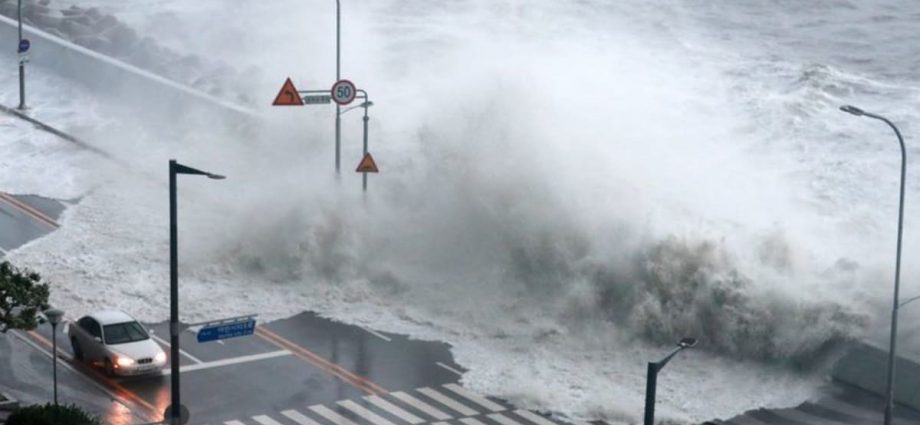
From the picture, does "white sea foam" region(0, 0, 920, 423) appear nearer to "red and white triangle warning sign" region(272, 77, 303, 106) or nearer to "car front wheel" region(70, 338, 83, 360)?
"car front wheel" region(70, 338, 83, 360)

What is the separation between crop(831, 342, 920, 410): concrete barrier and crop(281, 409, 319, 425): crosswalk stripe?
11.7 m

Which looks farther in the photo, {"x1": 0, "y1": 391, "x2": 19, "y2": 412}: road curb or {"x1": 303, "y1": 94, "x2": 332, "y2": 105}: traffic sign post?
{"x1": 303, "y1": 94, "x2": 332, "y2": 105}: traffic sign post

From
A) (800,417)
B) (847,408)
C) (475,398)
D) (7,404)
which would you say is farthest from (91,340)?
(847,408)

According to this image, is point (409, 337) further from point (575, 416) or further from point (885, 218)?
point (885, 218)

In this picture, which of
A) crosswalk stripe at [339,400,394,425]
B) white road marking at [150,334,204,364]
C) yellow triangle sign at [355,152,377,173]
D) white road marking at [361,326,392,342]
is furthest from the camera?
yellow triangle sign at [355,152,377,173]

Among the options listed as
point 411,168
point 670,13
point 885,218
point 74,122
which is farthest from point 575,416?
point 670,13

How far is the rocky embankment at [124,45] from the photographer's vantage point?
214ft

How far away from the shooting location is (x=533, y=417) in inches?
1162

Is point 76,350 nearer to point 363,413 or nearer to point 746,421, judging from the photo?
point 363,413

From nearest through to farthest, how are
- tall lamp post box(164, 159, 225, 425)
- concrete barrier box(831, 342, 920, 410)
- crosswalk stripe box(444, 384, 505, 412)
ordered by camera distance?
tall lamp post box(164, 159, 225, 425) → crosswalk stripe box(444, 384, 505, 412) → concrete barrier box(831, 342, 920, 410)

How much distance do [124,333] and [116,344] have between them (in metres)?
0.45

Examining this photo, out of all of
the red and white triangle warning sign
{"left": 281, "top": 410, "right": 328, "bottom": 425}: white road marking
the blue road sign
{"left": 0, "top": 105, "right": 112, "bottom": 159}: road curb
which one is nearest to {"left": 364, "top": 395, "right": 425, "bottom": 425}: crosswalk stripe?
{"left": 281, "top": 410, "right": 328, "bottom": 425}: white road marking

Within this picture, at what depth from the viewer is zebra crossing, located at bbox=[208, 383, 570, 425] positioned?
28.9 metres

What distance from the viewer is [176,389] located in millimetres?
26422
